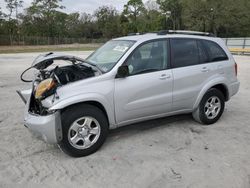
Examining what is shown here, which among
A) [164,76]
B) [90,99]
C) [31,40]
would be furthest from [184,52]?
[31,40]

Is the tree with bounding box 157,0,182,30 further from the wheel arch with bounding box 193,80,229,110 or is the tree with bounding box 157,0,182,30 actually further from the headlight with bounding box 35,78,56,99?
the headlight with bounding box 35,78,56,99

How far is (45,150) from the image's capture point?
3.81m

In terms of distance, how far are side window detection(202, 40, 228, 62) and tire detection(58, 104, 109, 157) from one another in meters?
2.40

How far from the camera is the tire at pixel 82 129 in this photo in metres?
3.45

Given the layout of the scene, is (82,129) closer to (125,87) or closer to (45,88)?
(45,88)

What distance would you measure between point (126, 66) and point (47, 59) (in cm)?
113

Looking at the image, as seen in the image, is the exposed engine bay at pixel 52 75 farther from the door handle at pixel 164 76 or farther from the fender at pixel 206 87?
the fender at pixel 206 87

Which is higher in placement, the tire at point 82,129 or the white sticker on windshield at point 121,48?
the white sticker on windshield at point 121,48

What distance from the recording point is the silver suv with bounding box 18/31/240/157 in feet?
11.3

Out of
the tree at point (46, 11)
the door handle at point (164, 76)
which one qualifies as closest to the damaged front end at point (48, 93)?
the door handle at point (164, 76)

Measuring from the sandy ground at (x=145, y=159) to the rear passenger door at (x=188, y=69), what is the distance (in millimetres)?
590

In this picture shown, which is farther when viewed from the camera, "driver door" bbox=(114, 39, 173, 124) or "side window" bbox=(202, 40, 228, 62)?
"side window" bbox=(202, 40, 228, 62)

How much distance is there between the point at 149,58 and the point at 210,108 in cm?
163

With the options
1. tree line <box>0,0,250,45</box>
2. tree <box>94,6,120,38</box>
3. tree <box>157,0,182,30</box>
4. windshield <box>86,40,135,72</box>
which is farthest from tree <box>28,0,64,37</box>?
windshield <box>86,40,135,72</box>
